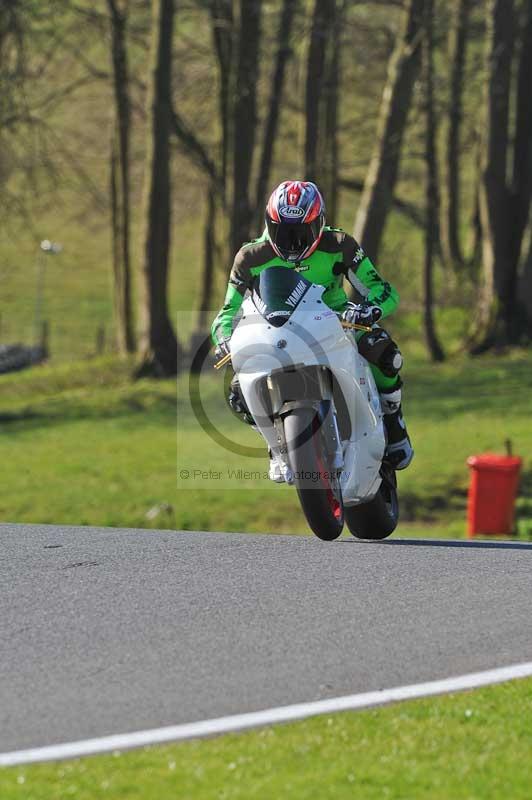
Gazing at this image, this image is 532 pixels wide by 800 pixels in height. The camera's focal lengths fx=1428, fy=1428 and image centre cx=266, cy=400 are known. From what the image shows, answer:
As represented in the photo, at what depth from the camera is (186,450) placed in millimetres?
24250

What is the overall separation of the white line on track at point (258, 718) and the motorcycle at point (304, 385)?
2.36 meters

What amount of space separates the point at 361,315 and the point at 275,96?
24.6m

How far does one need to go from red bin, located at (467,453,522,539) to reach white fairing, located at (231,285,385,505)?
826 centimetres

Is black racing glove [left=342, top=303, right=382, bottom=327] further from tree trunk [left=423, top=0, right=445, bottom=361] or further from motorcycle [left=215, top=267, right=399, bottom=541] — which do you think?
tree trunk [left=423, top=0, right=445, bottom=361]

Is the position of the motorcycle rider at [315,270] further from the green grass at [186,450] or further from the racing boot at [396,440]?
the green grass at [186,450]

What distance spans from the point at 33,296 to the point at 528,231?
2759 inches

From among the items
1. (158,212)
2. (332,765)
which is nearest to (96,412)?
(158,212)

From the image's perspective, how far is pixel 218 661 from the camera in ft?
20.7

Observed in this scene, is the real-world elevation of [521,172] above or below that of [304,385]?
below

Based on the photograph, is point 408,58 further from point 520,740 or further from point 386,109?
point 520,740

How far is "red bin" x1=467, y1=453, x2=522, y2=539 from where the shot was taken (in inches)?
679

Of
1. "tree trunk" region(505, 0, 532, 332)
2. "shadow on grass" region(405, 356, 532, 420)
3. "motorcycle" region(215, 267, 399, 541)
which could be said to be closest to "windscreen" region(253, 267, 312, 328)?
"motorcycle" region(215, 267, 399, 541)

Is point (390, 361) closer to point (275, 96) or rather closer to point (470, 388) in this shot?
point (470, 388)

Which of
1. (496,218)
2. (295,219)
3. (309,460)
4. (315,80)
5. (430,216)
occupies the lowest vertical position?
(430,216)
